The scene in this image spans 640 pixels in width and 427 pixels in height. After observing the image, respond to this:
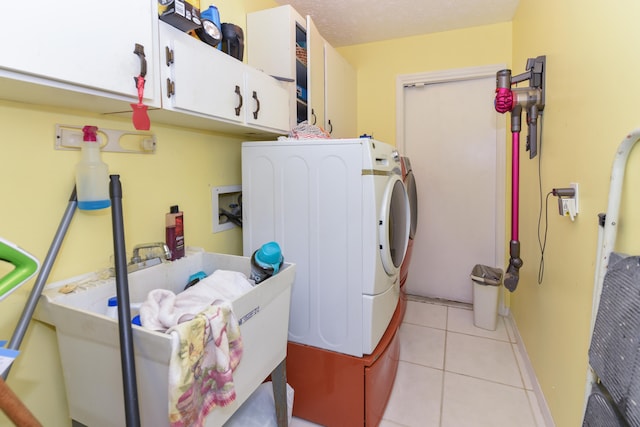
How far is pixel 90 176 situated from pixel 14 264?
1.65 ft

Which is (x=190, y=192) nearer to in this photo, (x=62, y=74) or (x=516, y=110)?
(x=62, y=74)

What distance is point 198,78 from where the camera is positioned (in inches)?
48.4

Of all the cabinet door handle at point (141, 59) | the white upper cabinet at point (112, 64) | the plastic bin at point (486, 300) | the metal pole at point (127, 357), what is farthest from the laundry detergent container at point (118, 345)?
the plastic bin at point (486, 300)

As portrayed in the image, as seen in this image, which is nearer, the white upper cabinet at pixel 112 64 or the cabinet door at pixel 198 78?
the white upper cabinet at pixel 112 64

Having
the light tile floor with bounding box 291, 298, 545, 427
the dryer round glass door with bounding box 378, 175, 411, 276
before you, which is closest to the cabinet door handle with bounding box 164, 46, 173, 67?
the dryer round glass door with bounding box 378, 175, 411, 276

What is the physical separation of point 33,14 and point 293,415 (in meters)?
1.84

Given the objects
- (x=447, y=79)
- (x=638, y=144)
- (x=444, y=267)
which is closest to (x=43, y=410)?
(x=638, y=144)

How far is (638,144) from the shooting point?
0.87 meters

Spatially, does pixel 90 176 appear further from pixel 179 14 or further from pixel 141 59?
pixel 179 14

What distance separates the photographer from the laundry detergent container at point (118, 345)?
2.88 ft

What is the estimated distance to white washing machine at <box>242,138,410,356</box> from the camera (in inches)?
57.7

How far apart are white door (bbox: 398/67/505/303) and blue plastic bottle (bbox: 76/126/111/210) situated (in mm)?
2472

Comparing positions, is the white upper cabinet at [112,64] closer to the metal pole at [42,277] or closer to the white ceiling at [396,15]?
the metal pole at [42,277]

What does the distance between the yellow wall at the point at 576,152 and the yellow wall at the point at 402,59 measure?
0.75 meters
